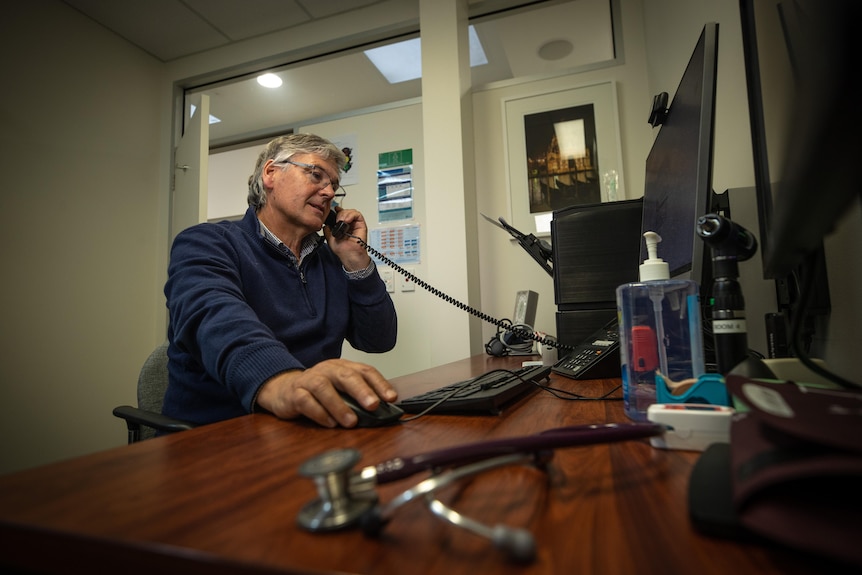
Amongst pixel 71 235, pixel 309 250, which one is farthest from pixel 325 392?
pixel 71 235

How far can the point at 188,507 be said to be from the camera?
0.28 m

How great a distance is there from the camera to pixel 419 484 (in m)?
0.28

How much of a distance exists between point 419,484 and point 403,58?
3056mm

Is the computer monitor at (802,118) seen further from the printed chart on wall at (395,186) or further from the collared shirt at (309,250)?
the printed chart on wall at (395,186)

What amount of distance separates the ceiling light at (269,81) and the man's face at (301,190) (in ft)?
6.54

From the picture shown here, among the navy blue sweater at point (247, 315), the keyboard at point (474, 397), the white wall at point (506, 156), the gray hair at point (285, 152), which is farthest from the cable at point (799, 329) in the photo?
the white wall at point (506, 156)

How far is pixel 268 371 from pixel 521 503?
1.47 feet

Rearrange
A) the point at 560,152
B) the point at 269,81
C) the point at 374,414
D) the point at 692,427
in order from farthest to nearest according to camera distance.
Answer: the point at 269,81, the point at 560,152, the point at 374,414, the point at 692,427

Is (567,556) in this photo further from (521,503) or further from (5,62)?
(5,62)

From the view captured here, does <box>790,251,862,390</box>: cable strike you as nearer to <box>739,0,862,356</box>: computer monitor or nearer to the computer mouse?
<box>739,0,862,356</box>: computer monitor

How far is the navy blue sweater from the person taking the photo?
0.64 metres

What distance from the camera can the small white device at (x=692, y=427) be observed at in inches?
14.3

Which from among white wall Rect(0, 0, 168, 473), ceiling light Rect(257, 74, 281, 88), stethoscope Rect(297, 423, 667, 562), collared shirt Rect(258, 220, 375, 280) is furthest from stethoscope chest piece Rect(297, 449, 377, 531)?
ceiling light Rect(257, 74, 281, 88)

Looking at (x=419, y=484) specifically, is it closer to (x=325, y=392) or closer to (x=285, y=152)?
(x=325, y=392)
